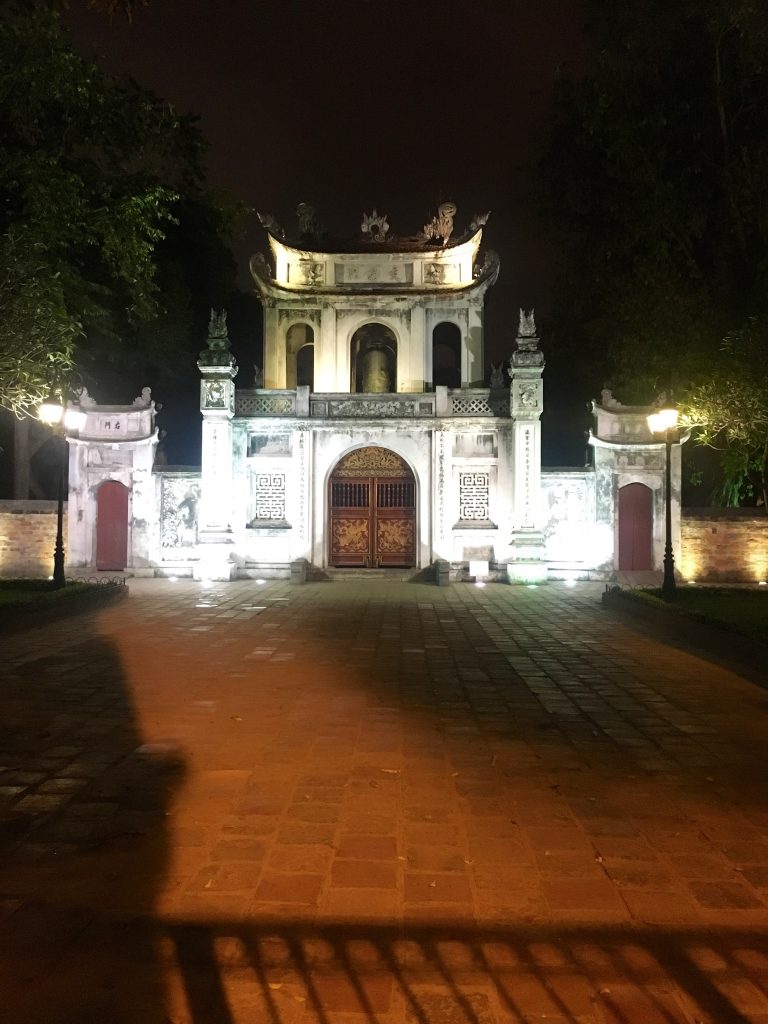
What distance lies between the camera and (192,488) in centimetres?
2189

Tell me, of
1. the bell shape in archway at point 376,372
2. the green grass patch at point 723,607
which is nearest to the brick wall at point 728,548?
the green grass patch at point 723,607

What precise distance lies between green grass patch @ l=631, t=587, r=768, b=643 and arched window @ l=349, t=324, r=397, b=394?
13.1 meters

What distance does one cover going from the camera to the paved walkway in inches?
111

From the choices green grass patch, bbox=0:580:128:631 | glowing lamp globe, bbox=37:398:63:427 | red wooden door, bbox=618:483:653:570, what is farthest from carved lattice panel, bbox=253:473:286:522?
red wooden door, bbox=618:483:653:570

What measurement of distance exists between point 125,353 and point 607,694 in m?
25.9

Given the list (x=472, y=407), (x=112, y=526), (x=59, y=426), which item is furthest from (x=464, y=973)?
(x=112, y=526)

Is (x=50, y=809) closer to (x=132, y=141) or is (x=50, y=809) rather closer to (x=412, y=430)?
(x=132, y=141)

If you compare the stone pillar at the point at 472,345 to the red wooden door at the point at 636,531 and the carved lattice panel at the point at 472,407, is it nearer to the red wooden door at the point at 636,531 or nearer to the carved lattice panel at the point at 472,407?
the carved lattice panel at the point at 472,407

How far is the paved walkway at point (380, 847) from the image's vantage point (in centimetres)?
282

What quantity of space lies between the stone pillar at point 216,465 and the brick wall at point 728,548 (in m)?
12.9

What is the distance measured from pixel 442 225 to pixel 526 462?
9138mm

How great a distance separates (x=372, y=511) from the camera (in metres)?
22.3

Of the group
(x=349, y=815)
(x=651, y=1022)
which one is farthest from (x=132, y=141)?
(x=651, y=1022)

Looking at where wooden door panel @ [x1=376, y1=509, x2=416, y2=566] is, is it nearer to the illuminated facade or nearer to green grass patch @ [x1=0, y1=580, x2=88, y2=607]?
the illuminated facade
